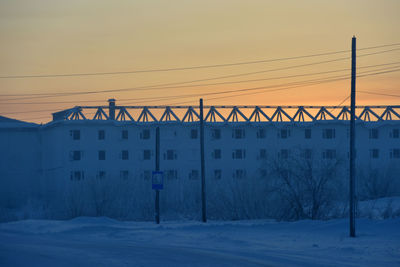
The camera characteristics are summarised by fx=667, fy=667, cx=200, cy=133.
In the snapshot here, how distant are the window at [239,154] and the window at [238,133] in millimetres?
1630

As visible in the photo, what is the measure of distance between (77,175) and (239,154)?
18.4 m

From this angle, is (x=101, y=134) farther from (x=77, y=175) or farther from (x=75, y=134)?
(x=77, y=175)

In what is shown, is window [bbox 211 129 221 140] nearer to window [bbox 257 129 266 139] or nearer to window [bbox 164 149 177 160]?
window [bbox 257 129 266 139]

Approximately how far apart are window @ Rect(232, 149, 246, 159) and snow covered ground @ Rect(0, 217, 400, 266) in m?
42.9

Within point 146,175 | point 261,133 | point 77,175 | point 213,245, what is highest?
point 261,133

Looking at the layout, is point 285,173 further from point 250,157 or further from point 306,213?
point 250,157

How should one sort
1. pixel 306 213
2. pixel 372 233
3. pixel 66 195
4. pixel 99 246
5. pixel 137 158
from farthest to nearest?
pixel 137 158
pixel 66 195
pixel 306 213
pixel 372 233
pixel 99 246

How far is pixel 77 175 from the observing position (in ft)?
235

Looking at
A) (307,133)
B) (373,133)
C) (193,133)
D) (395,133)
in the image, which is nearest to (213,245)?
(193,133)

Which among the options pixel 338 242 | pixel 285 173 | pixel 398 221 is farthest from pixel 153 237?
pixel 285 173

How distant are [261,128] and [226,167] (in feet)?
20.0

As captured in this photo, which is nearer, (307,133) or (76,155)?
(76,155)

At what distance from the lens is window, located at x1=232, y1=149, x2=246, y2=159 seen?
249 ft

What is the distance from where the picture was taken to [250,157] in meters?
76.0
